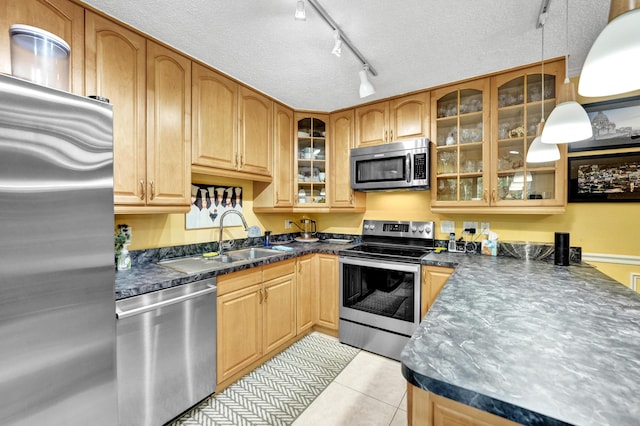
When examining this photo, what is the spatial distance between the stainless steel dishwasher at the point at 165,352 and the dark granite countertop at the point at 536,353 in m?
1.39

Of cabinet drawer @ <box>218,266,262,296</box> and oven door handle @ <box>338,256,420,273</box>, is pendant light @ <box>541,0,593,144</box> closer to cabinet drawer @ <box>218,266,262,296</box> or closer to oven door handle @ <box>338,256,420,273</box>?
oven door handle @ <box>338,256,420,273</box>

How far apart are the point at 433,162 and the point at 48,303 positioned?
2.72 m

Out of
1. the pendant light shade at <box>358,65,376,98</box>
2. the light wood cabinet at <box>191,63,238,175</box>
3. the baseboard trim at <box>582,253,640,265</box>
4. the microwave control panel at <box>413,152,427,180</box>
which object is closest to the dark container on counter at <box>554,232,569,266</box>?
the baseboard trim at <box>582,253,640,265</box>

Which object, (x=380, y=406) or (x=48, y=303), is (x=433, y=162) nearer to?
(x=380, y=406)

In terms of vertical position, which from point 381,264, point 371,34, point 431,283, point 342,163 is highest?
point 371,34

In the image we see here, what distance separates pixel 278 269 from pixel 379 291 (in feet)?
3.13

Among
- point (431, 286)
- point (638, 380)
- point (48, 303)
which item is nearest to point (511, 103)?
point (431, 286)

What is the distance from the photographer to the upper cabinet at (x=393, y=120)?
254 centimetres

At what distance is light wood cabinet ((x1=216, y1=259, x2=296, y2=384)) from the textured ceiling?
1.62 m

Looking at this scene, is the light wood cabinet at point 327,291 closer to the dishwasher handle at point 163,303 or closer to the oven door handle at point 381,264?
the oven door handle at point 381,264

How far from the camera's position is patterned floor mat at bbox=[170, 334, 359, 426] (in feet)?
5.61

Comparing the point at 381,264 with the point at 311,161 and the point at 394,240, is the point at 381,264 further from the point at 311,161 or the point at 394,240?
the point at 311,161

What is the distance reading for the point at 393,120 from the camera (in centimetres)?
268

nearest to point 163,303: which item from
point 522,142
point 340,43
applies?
point 340,43
